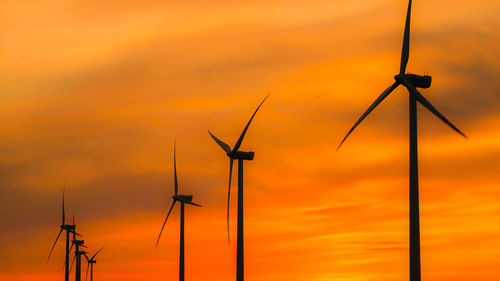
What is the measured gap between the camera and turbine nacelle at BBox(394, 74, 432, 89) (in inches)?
3263

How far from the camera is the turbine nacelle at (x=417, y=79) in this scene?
82.9m

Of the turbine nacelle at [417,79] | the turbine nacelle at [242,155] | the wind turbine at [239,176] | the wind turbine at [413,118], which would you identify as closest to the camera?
the wind turbine at [413,118]

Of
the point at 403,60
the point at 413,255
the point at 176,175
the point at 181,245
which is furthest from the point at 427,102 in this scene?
the point at 176,175

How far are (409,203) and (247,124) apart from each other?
154ft

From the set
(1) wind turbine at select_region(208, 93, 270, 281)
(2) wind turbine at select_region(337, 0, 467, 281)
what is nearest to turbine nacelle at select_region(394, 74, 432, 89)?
(2) wind turbine at select_region(337, 0, 467, 281)

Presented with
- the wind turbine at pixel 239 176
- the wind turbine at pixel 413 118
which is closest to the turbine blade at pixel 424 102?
the wind turbine at pixel 413 118

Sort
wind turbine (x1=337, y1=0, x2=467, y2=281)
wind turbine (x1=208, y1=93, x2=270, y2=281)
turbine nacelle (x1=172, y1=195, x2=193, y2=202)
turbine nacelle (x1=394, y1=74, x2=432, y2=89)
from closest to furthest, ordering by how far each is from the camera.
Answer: wind turbine (x1=337, y1=0, x2=467, y2=281), turbine nacelle (x1=394, y1=74, x2=432, y2=89), wind turbine (x1=208, y1=93, x2=270, y2=281), turbine nacelle (x1=172, y1=195, x2=193, y2=202)

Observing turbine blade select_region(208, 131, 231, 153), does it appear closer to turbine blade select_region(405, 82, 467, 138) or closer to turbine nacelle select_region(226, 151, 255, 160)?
turbine nacelle select_region(226, 151, 255, 160)

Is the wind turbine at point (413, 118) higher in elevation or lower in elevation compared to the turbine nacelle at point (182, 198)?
higher

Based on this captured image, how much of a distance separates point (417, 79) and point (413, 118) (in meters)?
8.23

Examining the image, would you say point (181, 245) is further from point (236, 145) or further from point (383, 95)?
point (383, 95)

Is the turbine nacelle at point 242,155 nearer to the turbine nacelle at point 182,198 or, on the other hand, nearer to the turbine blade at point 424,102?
the turbine nacelle at point 182,198

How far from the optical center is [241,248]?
10769cm

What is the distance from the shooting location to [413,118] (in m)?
75.8
